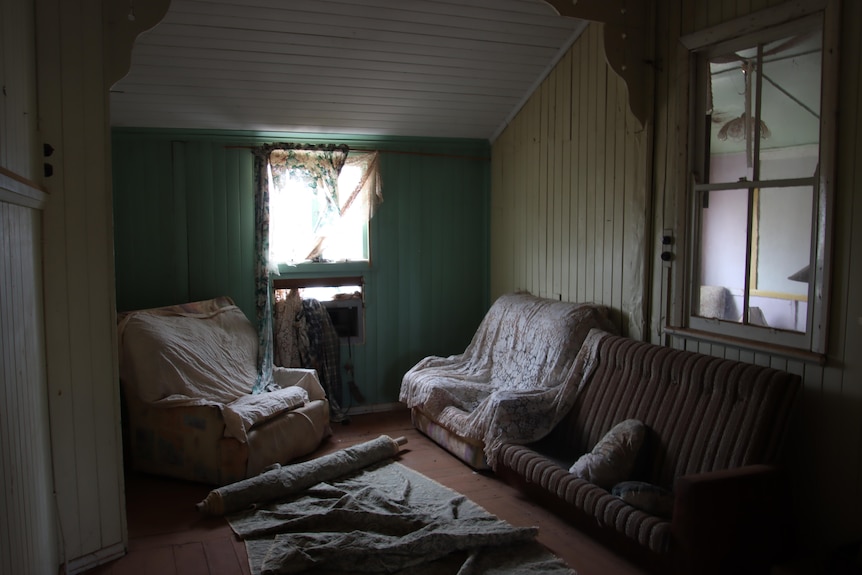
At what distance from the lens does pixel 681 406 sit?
2881mm

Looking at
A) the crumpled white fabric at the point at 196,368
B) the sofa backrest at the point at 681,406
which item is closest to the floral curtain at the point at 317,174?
the crumpled white fabric at the point at 196,368

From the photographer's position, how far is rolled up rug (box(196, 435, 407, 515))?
3.20 metres

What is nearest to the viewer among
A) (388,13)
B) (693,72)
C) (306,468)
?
(693,72)

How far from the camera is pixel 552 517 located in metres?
3.14

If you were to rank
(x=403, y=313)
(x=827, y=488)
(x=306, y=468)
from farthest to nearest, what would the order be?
1. (x=403, y=313)
2. (x=306, y=468)
3. (x=827, y=488)

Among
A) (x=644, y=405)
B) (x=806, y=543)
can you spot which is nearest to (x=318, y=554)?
(x=644, y=405)

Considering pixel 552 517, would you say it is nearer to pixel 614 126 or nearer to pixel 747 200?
pixel 747 200

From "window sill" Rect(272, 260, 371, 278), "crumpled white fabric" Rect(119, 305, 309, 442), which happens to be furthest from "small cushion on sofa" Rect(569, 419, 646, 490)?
"window sill" Rect(272, 260, 371, 278)

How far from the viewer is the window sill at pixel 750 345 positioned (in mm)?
2582

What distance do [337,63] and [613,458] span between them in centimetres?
297

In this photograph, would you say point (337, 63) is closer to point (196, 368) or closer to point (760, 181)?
point (196, 368)

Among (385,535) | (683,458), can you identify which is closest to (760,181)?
(683,458)

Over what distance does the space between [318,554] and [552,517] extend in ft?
3.87

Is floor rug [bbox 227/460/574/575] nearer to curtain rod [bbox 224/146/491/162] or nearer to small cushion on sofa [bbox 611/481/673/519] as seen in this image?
small cushion on sofa [bbox 611/481/673/519]
